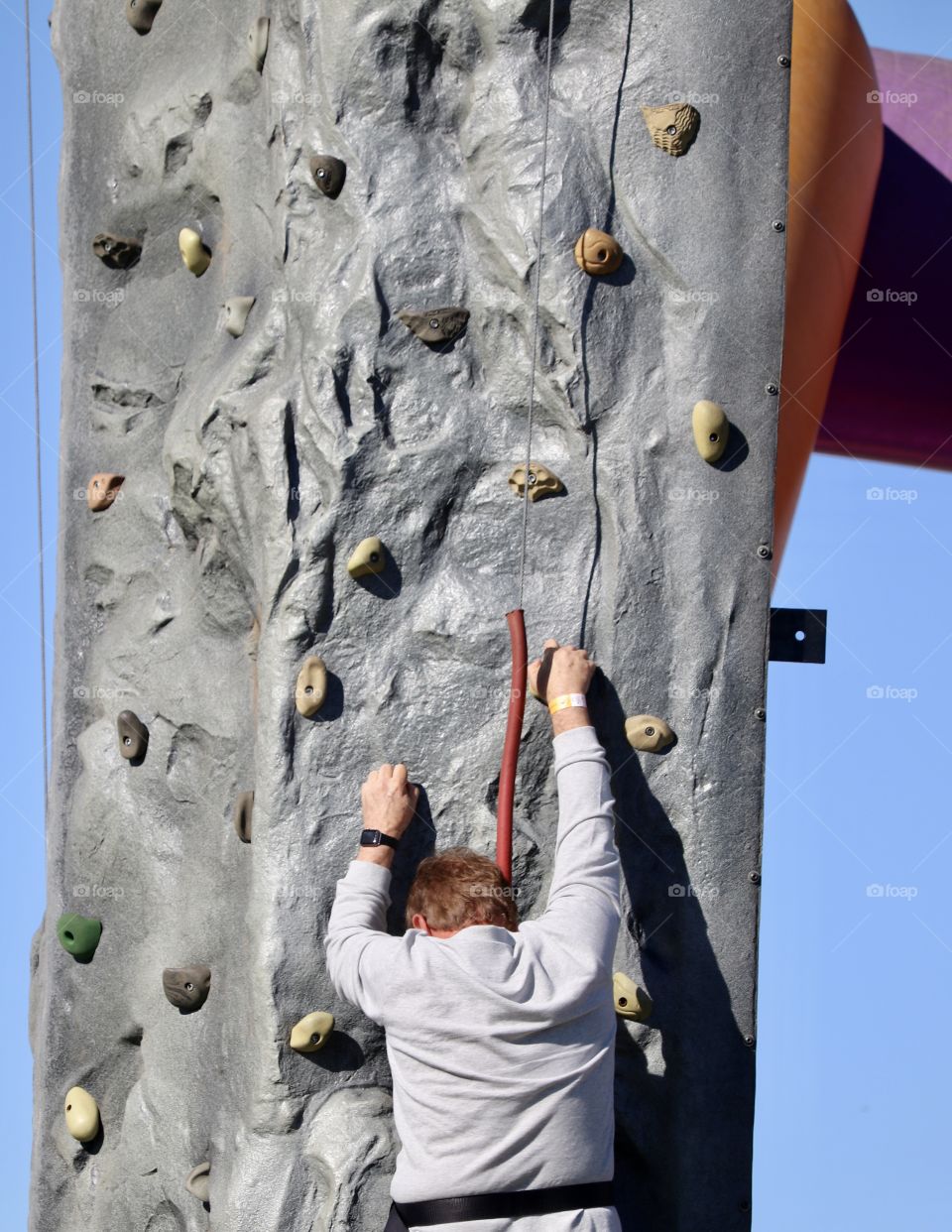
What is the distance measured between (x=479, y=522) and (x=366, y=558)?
0.61 ft

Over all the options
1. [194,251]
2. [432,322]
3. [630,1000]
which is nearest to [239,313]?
[194,251]

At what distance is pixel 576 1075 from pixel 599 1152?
0.36 ft

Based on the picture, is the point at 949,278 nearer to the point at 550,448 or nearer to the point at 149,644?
the point at 550,448

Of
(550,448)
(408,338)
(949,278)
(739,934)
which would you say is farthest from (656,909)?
(949,278)

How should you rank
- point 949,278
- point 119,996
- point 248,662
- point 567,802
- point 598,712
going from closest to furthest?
point 567,802
point 598,712
point 248,662
point 119,996
point 949,278

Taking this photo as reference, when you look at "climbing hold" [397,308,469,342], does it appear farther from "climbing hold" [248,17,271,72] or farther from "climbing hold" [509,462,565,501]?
"climbing hold" [248,17,271,72]

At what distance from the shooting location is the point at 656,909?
86.7 inches

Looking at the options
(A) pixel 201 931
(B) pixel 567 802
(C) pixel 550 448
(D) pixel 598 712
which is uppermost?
(C) pixel 550 448

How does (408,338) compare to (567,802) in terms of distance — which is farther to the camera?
(408,338)

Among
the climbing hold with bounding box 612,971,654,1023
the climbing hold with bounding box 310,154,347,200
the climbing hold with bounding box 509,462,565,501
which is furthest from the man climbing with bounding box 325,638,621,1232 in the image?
the climbing hold with bounding box 310,154,347,200

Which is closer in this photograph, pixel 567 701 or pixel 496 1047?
pixel 496 1047

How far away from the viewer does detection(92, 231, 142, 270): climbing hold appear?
9.02ft

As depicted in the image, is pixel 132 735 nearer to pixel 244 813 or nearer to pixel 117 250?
pixel 244 813

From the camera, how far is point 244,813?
2.25 m
